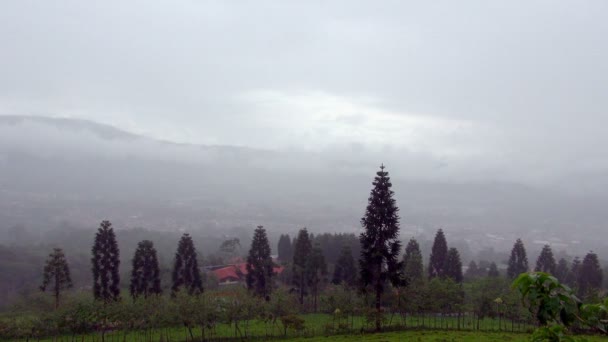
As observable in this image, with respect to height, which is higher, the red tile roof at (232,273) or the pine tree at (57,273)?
the pine tree at (57,273)

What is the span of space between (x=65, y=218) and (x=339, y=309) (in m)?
189

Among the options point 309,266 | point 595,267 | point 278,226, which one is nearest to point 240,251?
point 278,226

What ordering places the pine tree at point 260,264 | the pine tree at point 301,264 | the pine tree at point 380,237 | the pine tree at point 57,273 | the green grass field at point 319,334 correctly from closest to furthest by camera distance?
the green grass field at point 319,334 < the pine tree at point 380,237 < the pine tree at point 57,273 < the pine tree at point 260,264 < the pine tree at point 301,264

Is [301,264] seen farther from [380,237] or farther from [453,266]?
[380,237]

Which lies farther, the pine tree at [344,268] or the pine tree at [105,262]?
the pine tree at [344,268]

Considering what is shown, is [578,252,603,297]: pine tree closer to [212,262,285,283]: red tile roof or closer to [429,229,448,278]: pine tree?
[429,229,448,278]: pine tree

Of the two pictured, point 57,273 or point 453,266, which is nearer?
point 57,273

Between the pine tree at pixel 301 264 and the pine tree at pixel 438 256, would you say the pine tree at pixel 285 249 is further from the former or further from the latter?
the pine tree at pixel 438 256

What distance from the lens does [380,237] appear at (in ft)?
113

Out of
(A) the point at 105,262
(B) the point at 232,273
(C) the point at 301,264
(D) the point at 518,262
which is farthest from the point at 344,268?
(A) the point at 105,262

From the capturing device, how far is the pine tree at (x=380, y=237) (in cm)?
3412

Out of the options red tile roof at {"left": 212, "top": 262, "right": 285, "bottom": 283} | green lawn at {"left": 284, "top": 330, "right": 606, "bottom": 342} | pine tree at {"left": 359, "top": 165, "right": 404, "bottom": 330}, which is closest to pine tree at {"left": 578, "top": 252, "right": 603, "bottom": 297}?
green lawn at {"left": 284, "top": 330, "right": 606, "bottom": 342}

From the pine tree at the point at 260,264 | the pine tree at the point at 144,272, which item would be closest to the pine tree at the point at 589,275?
the pine tree at the point at 260,264

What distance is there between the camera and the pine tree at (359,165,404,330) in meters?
34.1
